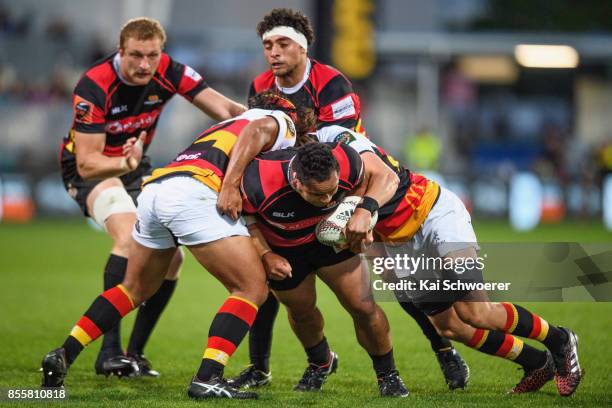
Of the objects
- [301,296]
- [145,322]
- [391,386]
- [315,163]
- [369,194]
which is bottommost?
[391,386]

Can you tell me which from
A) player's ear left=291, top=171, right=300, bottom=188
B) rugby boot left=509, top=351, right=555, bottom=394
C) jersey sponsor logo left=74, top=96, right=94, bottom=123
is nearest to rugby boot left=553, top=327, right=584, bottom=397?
rugby boot left=509, top=351, right=555, bottom=394

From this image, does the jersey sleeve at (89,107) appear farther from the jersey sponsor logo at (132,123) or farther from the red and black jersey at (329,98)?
the red and black jersey at (329,98)

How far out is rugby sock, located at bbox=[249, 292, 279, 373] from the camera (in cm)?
652

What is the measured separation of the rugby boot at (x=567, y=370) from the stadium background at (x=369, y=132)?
14 cm

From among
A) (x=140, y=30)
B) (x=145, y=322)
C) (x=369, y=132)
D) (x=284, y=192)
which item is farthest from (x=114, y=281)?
(x=369, y=132)

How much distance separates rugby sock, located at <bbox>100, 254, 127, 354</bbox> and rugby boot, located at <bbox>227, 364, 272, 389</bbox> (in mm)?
894

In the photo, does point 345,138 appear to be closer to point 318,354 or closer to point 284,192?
point 284,192

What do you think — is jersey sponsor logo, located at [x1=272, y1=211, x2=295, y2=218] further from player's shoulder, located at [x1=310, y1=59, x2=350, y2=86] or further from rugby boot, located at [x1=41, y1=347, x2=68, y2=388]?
player's shoulder, located at [x1=310, y1=59, x2=350, y2=86]

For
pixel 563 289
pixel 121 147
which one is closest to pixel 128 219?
pixel 121 147

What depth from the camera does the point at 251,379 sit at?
6461 mm

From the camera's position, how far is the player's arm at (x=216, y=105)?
24.3 feet

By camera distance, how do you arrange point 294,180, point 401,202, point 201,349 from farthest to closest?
point 201,349 < point 401,202 < point 294,180

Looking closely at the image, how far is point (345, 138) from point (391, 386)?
4.96ft

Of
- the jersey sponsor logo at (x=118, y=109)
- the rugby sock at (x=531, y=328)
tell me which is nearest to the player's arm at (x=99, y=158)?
the jersey sponsor logo at (x=118, y=109)
